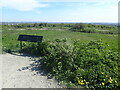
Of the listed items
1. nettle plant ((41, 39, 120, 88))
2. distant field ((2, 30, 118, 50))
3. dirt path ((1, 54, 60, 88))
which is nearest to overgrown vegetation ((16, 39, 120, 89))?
nettle plant ((41, 39, 120, 88))

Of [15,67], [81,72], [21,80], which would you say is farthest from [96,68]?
[15,67]

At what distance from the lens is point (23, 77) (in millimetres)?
3629

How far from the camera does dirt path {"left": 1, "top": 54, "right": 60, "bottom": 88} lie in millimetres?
3223

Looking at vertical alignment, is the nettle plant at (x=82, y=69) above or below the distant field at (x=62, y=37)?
below

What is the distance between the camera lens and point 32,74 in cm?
384

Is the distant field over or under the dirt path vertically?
over

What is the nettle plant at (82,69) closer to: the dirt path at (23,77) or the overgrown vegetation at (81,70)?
the overgrown vegetation at (81,70)

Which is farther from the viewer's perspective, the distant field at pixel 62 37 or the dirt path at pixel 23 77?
the distant field at pixel 62 37

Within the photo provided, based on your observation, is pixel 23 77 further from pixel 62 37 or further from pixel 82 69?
pixel 62 37

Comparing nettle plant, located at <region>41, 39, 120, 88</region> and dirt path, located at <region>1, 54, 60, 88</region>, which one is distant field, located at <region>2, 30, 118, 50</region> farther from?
dirt path, located at <region>1, 54, 60, 88</region>

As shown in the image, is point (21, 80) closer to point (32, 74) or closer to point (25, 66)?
point (32, 74)

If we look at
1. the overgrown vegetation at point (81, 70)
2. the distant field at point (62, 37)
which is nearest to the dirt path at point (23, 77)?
the overgrown vegetation at point (81, 70)

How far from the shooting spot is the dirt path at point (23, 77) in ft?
10.6

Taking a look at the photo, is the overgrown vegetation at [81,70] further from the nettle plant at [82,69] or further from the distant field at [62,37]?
the distant field at [62,37]
